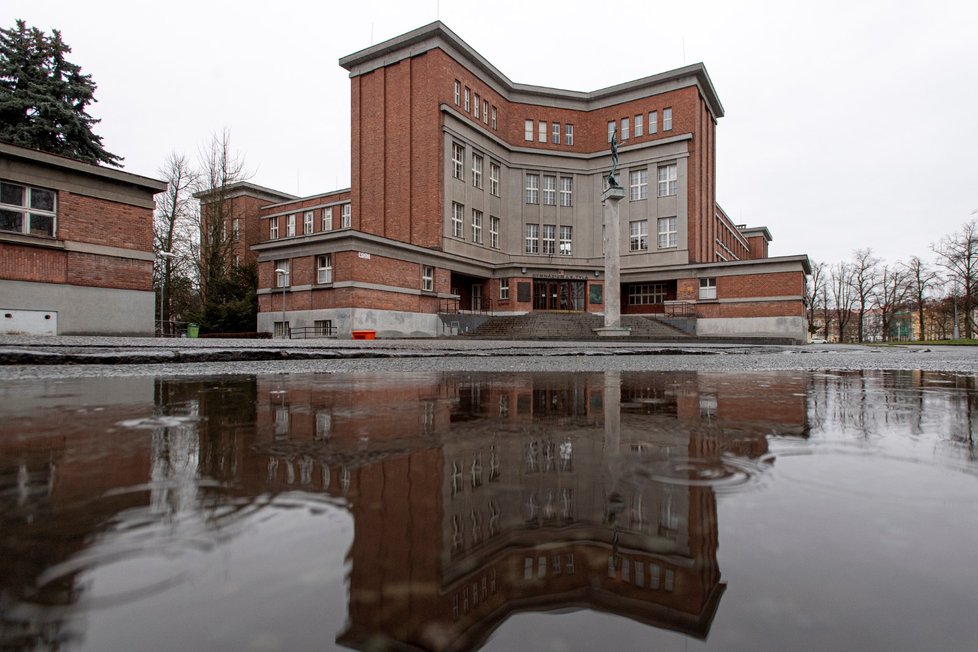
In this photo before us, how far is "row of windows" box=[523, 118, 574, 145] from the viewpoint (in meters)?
44.2

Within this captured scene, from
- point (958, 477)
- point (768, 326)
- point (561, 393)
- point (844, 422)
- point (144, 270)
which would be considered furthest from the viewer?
point (768, 326)

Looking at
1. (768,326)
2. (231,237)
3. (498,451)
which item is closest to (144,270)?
(231,237)

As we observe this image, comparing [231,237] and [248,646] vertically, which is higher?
[231,237]

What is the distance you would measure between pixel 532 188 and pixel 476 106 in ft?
26.6

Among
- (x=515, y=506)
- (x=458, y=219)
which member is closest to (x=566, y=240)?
(x=458, y=219)

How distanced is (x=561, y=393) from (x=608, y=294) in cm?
3001

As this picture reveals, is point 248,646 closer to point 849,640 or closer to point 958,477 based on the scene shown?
point 849,640

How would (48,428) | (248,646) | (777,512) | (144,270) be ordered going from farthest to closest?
1. (144,270)
2. (48,428)
3. (777,512)
4. (248,646)

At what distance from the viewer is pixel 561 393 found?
13.6 feet

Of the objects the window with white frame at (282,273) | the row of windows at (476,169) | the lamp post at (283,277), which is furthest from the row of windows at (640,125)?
the lamp post at (283,277)

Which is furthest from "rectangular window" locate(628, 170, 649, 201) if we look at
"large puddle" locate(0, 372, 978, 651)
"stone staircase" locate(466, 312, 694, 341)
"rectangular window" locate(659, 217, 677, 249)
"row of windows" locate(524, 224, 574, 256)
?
"large puddle" locate(0, 372, 978, 651)

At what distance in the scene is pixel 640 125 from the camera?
43.1 metres

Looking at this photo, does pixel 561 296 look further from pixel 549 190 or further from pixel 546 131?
pixel 546 131

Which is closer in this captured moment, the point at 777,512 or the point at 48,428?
the point at 777,512
